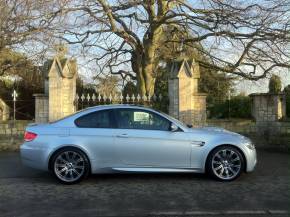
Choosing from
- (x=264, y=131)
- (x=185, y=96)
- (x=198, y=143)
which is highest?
(x=185, y=96)

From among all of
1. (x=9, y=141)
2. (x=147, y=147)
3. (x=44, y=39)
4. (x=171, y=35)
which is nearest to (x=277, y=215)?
(x=147, y=147)

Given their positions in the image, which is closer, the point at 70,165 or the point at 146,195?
the point at 146,195

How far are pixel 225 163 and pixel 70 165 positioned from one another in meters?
2.92

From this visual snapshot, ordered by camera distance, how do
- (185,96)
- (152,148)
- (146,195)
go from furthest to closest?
(185,96) → (152,148) → (146,195)

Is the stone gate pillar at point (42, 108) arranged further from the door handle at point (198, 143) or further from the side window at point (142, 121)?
the door handle at point (198, 143)

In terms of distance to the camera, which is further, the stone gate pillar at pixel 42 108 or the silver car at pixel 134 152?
the stone gate pillar at pixel 42 108

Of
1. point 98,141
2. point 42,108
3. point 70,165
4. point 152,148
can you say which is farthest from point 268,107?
point 70,165

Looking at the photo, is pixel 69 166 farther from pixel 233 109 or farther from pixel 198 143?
pixel 233 109

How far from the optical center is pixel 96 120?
30.0 feet

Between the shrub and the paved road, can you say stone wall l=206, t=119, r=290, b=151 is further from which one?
the shrub

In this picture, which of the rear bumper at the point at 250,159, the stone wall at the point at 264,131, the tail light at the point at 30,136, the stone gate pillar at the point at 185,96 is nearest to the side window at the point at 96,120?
the tail light at the point at 30,136

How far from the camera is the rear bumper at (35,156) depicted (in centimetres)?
891

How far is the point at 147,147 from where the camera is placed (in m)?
8.87

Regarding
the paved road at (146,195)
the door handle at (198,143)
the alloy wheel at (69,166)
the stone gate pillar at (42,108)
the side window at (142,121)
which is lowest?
the paved road at (146,195)
